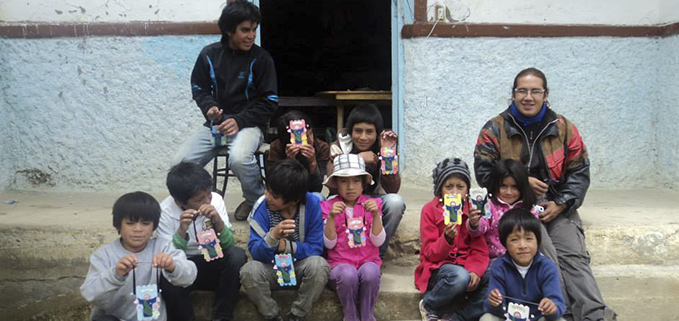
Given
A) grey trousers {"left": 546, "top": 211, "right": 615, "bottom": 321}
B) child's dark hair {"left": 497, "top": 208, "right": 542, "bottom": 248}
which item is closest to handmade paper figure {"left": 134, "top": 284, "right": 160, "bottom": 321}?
child's dark hair {"left": 497, "top": 208, "right": 542, "bottom": 248}

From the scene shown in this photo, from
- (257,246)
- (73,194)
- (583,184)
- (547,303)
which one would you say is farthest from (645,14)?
(73,194)

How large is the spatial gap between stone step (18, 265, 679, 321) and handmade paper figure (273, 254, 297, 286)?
37 centimetres

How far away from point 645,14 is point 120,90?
4.83m

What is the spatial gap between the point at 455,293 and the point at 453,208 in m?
0.48

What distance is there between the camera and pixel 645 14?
6156 mm

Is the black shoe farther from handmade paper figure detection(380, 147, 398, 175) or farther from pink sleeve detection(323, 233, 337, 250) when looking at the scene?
handmade paper figure detection(380, 147, 398, 175)

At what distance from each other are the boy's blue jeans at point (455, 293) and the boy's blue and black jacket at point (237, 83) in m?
1.59

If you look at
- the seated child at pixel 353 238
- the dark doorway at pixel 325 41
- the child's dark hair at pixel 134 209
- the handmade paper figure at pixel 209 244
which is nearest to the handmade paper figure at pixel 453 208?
the seated child at pixel 353 238

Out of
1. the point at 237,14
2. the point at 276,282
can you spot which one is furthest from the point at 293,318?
the point at 237,14

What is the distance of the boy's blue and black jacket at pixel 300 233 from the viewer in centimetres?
364

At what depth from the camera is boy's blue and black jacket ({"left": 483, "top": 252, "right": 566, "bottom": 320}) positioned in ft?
11.1

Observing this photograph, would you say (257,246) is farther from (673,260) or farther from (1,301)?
(673,260)

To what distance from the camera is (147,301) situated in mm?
3148

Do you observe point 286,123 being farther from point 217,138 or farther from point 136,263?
point 136,263
